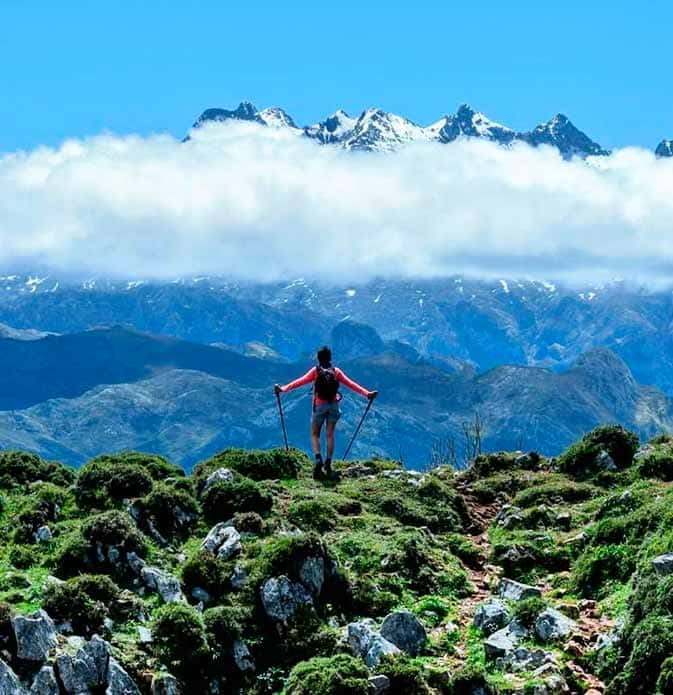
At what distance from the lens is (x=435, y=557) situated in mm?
29516

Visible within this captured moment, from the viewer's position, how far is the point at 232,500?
32531 mm

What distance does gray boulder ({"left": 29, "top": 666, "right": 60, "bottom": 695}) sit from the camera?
813 inches

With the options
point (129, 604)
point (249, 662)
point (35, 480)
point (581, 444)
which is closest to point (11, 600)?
point (129, 604)

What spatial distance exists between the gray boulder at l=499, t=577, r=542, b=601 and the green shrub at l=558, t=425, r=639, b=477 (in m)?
15.4

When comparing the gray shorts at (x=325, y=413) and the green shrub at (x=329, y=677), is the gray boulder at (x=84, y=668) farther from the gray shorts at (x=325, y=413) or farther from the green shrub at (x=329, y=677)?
the gray shorts at (x=325, y=413)

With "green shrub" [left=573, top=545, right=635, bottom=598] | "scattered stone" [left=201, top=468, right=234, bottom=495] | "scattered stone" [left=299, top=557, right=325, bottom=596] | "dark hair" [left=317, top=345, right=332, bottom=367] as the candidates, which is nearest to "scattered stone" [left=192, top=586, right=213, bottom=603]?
"scattered stone" [left=299, top=557, right=325, bottom=596]

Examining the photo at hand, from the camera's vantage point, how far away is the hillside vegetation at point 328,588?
21.2 metres

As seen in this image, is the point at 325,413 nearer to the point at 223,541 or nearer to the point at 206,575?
the point at 223,541

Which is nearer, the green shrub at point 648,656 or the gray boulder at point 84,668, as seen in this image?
the green shrub at point 648,656

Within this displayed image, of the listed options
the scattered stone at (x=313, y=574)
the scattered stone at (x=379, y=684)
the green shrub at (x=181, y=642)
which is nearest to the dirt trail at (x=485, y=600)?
the scattered stone at (x=379, y=684)

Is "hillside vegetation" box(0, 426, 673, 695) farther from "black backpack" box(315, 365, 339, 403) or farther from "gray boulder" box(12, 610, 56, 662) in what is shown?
"black backpack" box(315, 365, 339, 403)

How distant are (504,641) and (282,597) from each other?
557 centimetres

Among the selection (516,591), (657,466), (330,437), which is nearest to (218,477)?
(330,437)

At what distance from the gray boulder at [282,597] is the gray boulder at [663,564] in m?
8.25
